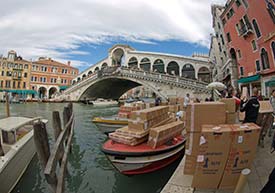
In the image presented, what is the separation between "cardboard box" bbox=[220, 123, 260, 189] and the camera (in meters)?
2.78

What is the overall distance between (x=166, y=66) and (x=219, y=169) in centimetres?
3892

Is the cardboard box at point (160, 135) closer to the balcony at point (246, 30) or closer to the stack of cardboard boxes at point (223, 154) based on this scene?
the stack of cardboard boxes at point (223, 154)

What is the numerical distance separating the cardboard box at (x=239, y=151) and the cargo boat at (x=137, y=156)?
1.94 meters

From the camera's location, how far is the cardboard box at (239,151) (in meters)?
2.78

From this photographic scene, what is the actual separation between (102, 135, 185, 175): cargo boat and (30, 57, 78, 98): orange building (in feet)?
153

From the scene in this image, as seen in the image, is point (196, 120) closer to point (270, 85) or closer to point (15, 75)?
point (270, 85)

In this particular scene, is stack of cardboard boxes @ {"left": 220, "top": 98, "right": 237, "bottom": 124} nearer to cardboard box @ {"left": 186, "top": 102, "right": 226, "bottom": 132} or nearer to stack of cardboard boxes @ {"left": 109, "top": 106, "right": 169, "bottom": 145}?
cardboard box @ {"left": 186, "top": 102, "right": 226, "bottom": 132}

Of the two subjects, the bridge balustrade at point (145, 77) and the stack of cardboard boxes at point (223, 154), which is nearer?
the stack of cardboard boxes at point (223, 154)

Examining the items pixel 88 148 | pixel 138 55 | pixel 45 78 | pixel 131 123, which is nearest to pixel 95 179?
pixel 131 123

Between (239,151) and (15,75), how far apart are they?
52.7 meters

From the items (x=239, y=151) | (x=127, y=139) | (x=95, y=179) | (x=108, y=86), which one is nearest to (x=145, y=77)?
(x=108, y=86)

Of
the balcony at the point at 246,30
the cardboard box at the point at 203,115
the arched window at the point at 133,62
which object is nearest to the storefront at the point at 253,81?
the balcony at the point at 246,30

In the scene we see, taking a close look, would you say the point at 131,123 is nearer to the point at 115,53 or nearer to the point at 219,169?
the point at 219,169

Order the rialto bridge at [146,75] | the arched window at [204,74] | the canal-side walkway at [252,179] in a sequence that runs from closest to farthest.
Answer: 1. the canal-side walkway at [252,179]
2. the rialto bridge at [146,75]
3. the arched window at [204,74]
